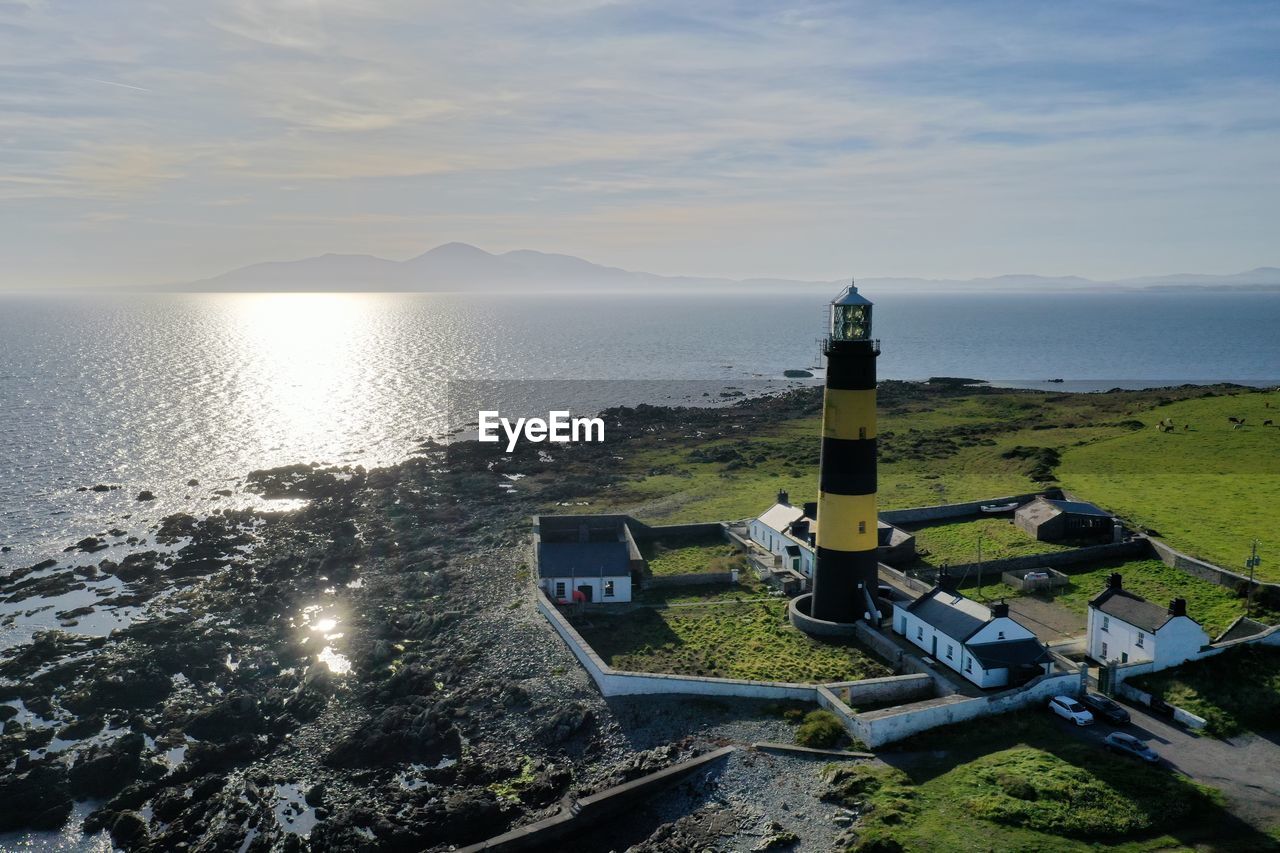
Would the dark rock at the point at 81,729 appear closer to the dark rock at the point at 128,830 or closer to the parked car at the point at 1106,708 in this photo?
the dark rock at the point at 128,830

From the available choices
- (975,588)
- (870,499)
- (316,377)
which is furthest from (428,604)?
(316,377)

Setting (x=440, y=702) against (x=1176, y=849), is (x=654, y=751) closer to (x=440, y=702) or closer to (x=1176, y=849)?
(x=440, y=702)

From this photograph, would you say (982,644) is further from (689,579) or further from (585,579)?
(585,579)

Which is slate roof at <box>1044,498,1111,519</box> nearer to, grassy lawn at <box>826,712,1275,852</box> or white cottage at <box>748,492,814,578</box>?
white cottage at <box>748,492,814,578</box>

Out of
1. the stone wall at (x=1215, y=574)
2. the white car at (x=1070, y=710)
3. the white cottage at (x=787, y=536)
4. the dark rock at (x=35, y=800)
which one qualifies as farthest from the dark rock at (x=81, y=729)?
the stone wall at (x=1215, y=574)

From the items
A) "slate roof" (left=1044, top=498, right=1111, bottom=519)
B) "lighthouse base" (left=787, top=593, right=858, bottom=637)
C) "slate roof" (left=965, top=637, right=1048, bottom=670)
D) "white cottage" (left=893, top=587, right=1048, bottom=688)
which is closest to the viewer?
"slate roof" (left=965, top=637, right=1048, bottom=670)

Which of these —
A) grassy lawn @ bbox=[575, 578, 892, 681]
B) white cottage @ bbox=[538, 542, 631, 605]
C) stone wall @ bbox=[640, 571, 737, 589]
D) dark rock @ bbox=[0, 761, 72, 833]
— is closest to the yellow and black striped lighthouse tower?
grassy lawn @ bbox=[575, 578, 892, 681]
